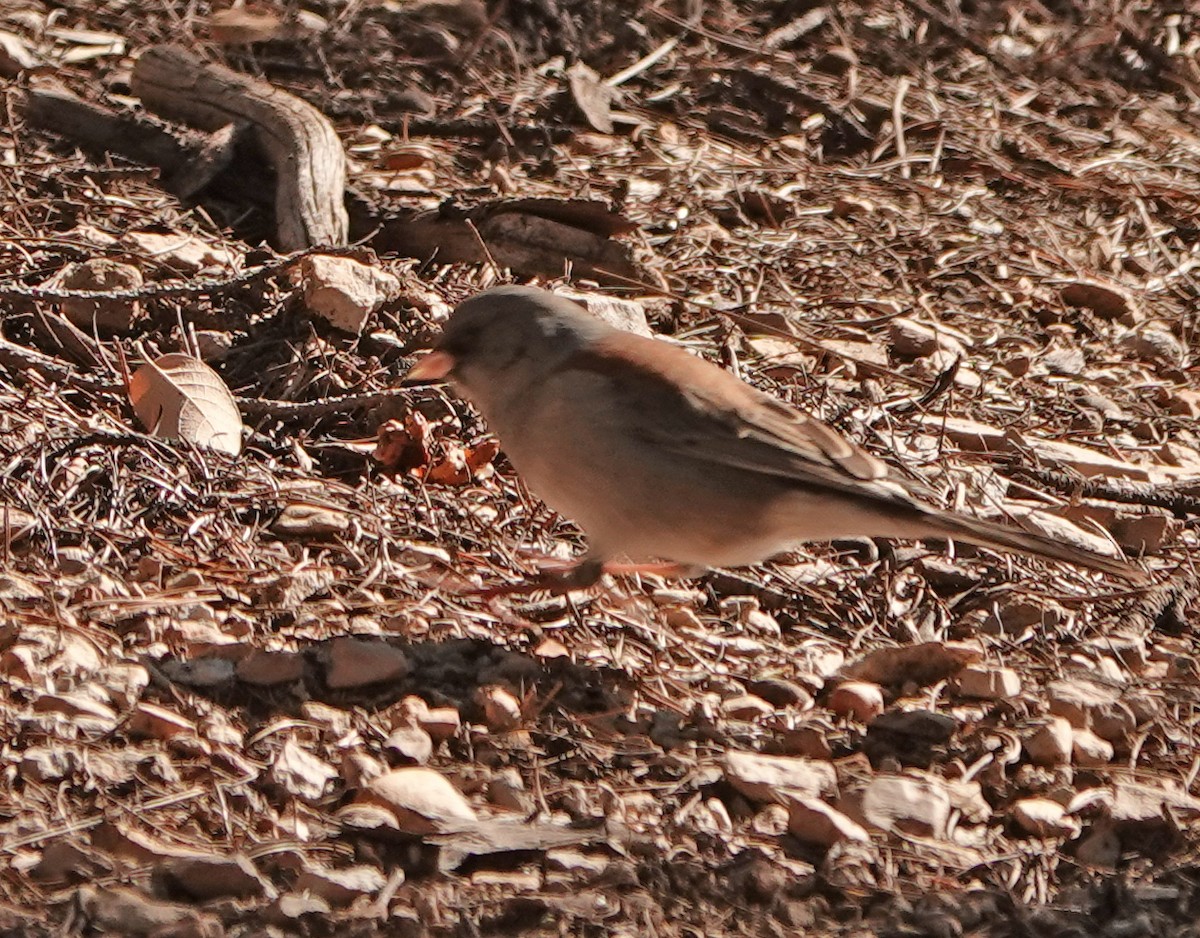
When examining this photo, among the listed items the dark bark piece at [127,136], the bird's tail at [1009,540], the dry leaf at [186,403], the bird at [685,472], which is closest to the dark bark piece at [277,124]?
the dark bark piece at [127,136]

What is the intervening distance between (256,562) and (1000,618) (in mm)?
2052

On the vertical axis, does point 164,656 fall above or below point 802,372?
below

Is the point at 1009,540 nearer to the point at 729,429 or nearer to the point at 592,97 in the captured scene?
the point at 729,429

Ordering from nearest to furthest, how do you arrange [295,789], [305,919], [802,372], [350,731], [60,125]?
[305,919] → [295,789] → [350,731] → [802,372] → [60,125]

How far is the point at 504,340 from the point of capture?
466cm

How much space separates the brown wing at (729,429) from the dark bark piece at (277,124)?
1707mm

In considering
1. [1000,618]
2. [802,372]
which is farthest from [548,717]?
[802,372]

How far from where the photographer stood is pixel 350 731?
3652 millimetres

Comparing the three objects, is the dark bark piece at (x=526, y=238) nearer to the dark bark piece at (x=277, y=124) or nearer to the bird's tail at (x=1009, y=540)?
the dark bark piece at (x=277, y=124)

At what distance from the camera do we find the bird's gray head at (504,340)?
15.1ft

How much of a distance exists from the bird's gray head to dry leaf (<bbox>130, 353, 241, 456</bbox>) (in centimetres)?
58

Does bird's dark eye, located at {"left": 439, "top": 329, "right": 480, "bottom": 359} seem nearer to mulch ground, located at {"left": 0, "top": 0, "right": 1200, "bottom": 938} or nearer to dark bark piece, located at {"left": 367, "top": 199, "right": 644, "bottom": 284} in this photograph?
mulch ground, located at {"left": 0, "top": 0, "right": 1200, "bottom": 938}

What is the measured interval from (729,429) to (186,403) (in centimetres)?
157

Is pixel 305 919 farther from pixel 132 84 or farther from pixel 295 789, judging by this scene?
pixel 132 84
